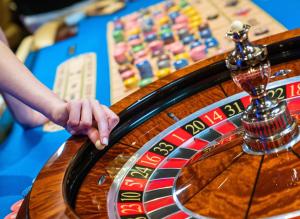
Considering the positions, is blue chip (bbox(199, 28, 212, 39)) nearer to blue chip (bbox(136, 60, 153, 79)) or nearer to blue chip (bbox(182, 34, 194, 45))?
blue chip (bbox(182, 34, 194, 45))

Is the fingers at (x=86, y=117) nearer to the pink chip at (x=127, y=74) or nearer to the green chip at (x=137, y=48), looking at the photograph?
the pink chip at (x=127, y=74)

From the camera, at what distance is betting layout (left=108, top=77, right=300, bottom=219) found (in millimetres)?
1057

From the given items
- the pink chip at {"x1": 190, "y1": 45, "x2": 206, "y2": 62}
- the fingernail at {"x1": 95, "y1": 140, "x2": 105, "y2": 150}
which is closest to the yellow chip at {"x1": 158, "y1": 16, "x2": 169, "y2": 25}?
the pink chip at {"x1": 190, "y1": 45, "x2": 206, "y2": 62}

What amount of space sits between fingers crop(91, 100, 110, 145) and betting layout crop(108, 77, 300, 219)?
0.26 ft

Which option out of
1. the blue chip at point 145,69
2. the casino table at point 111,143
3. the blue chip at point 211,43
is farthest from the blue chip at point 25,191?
the blue chip at point 211,43

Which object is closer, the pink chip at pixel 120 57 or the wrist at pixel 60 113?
the wrist at pixel 60 113

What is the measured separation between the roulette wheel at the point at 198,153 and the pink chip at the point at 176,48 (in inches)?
35.2

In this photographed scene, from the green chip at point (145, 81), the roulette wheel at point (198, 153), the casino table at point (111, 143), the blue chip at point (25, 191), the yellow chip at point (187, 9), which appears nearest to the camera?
the roulette wheel at point (198, 153)

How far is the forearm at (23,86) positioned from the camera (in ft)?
4.97

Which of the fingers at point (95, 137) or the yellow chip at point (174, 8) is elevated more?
the fingers at point (95, 137)

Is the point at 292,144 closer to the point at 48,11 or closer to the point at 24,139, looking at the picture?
the point at 24,139

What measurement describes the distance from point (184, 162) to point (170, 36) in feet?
4.84

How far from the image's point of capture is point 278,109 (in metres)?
1.12

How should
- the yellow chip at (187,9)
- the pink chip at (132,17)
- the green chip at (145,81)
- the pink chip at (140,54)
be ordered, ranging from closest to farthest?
the green chip at (145,81) < the pink chip at (140,54) < the yellow chip at (187,9) < the pink chip at (132,17)
